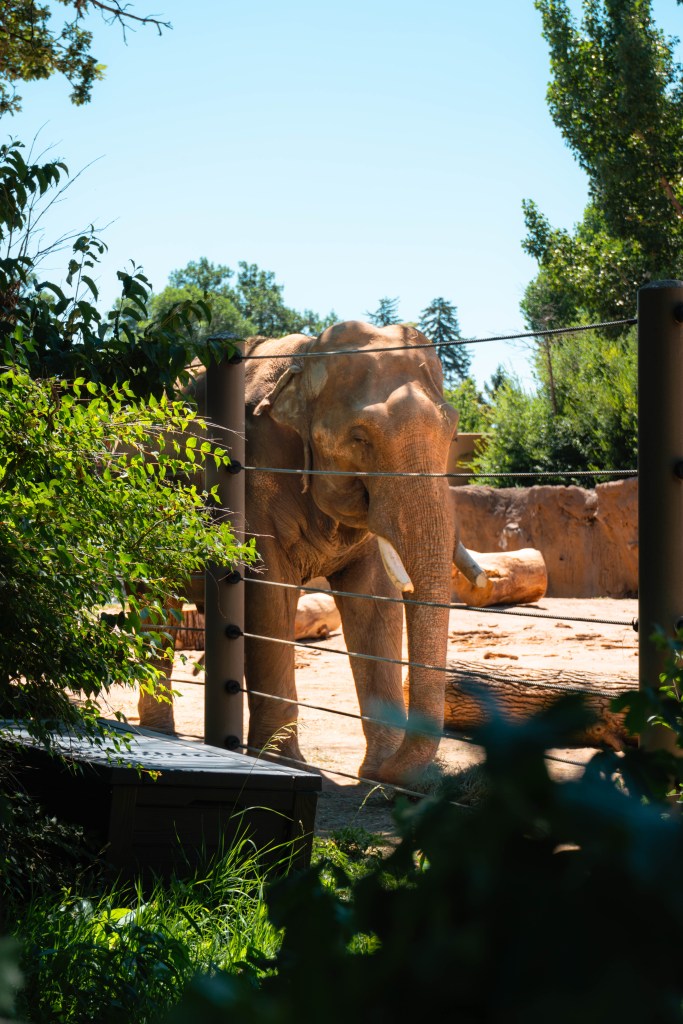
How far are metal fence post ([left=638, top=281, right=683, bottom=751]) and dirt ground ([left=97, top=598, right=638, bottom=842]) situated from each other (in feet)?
4.50

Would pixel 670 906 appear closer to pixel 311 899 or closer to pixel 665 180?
pixel 311 899

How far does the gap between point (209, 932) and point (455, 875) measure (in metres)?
2.26

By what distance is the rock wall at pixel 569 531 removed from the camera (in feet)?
54.6

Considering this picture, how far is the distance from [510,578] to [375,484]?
344 inches

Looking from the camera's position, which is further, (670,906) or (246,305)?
(246,305)

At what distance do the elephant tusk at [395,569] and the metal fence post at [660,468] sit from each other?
8.99 feet

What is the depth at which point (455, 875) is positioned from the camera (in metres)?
0.56

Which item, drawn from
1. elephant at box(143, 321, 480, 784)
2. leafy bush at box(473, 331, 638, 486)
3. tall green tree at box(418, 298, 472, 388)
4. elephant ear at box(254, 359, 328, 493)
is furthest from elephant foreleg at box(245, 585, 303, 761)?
tall green tree at box(418, 298, 472, 388)

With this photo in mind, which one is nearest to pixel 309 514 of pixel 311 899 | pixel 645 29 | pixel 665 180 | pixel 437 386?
pixel 437 386

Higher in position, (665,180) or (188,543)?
(665,180)

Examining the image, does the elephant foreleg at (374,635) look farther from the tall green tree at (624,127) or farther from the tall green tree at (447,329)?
the tall green tree at (447,329)

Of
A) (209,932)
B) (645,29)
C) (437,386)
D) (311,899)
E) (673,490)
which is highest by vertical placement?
(645,29)

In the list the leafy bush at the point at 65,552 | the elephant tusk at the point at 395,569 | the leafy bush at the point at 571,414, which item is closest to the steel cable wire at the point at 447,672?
the elephant tusk at the point at 395,569

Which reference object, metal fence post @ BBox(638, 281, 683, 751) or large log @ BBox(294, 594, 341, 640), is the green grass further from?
large log @ BBox(294, 594, 341, 640)
